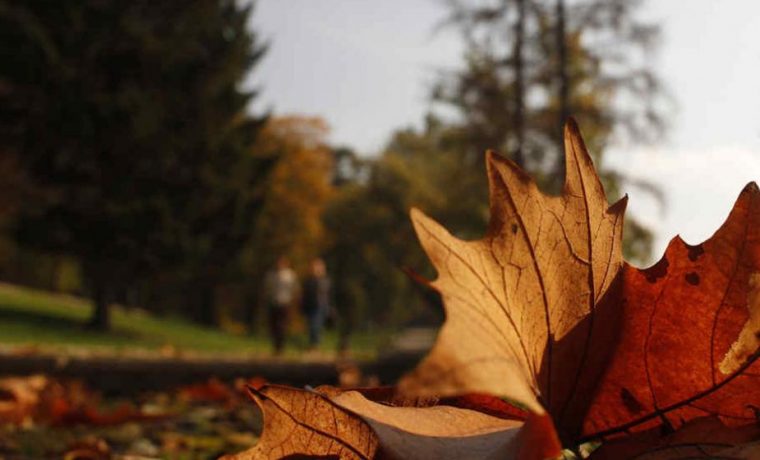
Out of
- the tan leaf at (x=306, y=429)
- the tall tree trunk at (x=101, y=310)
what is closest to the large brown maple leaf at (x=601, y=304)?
the tan leaf at (x=306, y=429)

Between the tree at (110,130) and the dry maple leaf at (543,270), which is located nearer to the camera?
the dry maple leaf at (543,270)

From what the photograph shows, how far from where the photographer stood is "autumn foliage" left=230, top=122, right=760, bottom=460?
0.47m

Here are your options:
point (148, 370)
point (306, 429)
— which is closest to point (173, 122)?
point (148, 370)

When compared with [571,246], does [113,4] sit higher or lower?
higher

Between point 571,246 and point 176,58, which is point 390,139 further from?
point 571,246

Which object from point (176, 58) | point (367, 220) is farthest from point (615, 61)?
point (367, 220)

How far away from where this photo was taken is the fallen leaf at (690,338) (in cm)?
48

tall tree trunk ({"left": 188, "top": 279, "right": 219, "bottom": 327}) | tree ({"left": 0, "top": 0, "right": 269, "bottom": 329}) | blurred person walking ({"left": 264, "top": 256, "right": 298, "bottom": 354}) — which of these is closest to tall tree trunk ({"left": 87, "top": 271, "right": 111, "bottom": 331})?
tree ({"left": 0, "top": 0, "right": 269, "bottom": 329})

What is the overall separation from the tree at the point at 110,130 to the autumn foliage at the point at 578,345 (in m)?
24.0

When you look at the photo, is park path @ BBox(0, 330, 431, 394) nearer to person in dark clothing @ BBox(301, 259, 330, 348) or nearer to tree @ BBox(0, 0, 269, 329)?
person in dark clothing @ BBox(301, 259, 330, 348)

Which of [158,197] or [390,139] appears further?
[390,139]

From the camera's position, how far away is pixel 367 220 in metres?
53.3

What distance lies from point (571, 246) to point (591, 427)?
0.40ft

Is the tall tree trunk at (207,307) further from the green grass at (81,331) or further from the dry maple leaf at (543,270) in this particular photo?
the dry maple leaf at (543,270)
